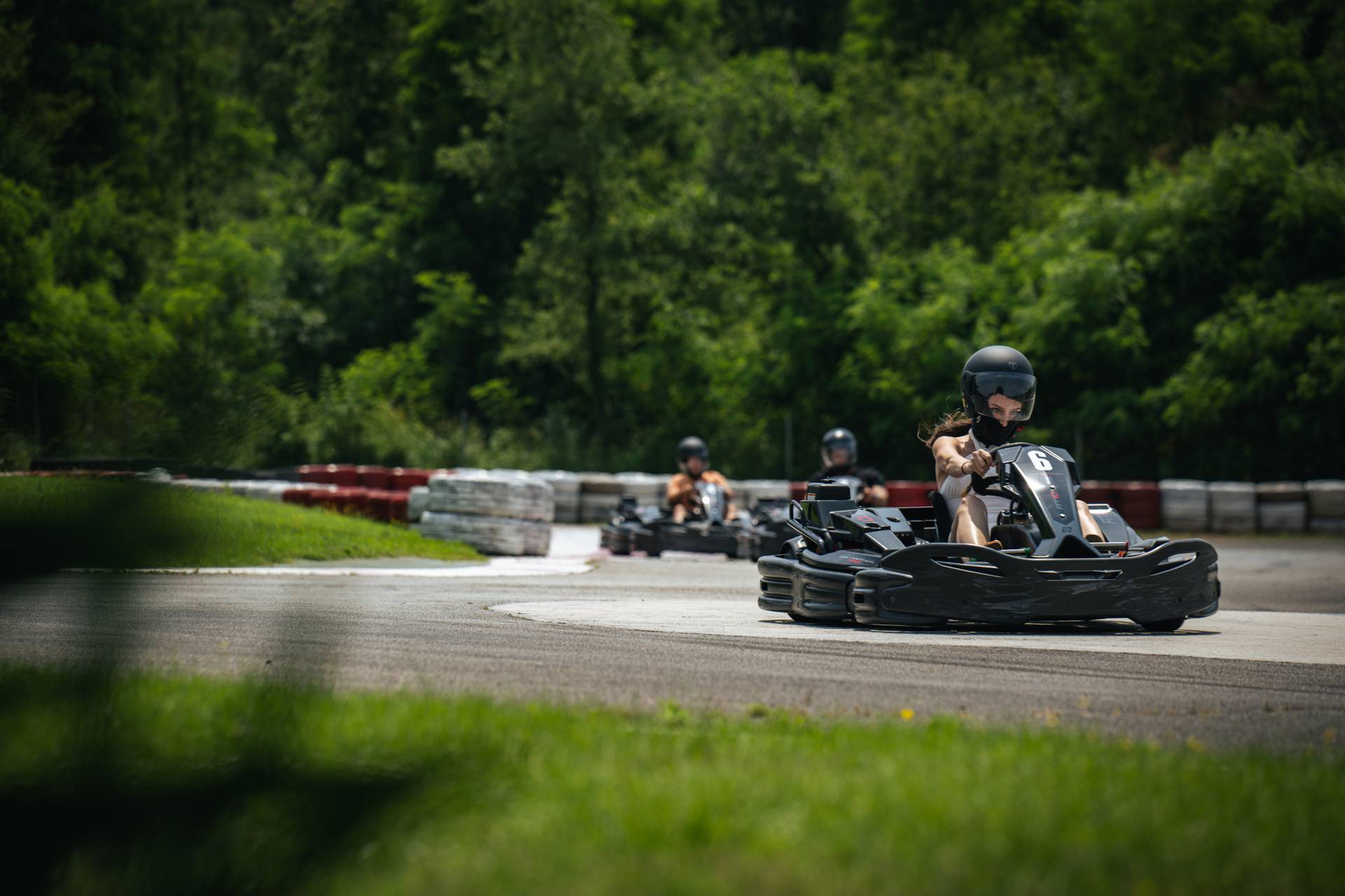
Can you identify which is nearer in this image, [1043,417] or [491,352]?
[1043,417]

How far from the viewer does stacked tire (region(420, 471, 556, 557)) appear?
1709 cm

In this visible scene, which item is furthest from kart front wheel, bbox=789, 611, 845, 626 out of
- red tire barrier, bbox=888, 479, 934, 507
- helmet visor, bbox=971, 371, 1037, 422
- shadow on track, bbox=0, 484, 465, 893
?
red tire barrier, bbox=888, 479, 934, 507

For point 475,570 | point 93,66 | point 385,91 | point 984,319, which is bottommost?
point 475,570

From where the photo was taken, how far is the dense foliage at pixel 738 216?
94.8 feet

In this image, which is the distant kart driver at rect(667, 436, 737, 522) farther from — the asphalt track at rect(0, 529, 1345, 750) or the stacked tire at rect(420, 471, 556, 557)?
the asphalt track at rect(0, 529, 1345, 750)

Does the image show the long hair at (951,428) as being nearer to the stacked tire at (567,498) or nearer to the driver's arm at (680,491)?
the driver's arm at (680,491)

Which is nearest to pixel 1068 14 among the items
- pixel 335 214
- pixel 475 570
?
pixel 335 214

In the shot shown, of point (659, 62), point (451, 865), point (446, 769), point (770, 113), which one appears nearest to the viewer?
point (451, 865)

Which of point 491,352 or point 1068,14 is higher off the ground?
point 1068,14

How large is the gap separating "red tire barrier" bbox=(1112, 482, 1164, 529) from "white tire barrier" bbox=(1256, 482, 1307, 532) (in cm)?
149

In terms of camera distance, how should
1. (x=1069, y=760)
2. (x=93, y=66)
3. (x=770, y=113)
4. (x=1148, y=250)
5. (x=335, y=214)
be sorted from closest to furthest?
1. (x=1069, y=760)
2. (x=93, y=66)
3. (x=1148, y=250)
4. (x=770, y=113)
5. (x=335, y=214)

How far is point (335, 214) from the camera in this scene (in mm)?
49375

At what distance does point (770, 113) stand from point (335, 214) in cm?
1958

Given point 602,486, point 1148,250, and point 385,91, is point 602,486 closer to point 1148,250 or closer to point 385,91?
point 1148,250
